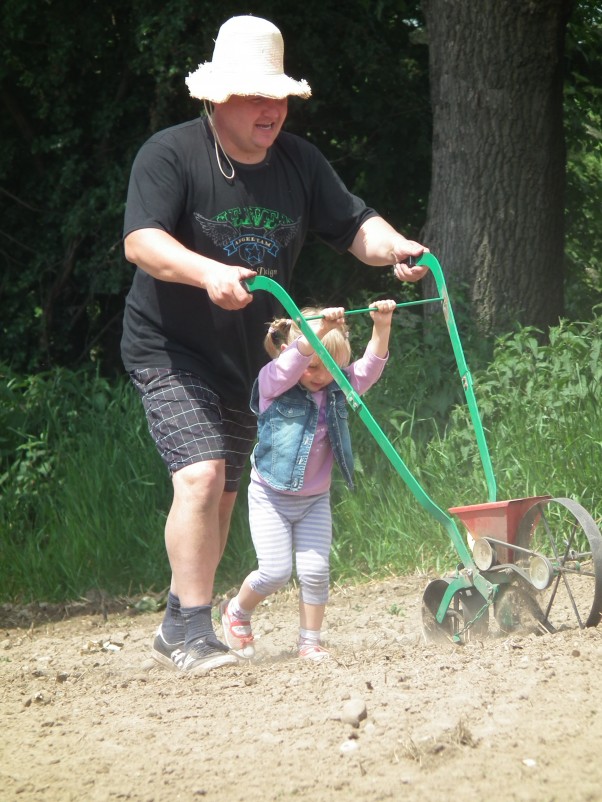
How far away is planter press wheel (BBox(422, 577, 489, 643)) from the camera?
412 cm

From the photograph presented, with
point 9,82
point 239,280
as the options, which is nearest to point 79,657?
point 239,280

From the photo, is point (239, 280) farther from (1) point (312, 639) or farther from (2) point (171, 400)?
(1) point (312, 639)

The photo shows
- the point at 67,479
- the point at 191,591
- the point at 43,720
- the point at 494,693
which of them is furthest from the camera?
the point at 67,479

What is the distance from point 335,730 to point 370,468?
3346 mm

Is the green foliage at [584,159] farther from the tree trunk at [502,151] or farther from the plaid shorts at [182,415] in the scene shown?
the plaid shorts at [182,415]

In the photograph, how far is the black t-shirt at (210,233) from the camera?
4.24 metres

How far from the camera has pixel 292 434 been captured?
14.6 feet

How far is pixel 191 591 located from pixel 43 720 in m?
0.77

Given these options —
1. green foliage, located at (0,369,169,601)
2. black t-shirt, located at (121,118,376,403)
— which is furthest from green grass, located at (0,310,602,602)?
black t-shirt, located at (121,118,376,403)

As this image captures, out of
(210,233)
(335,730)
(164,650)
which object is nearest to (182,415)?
(210,233)

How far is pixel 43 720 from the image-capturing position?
3676 mm

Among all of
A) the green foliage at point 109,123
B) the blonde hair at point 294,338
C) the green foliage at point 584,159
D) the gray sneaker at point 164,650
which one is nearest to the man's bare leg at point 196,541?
the gray sneaker at point 164,650

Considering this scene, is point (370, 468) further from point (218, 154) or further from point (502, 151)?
point (218, 154)

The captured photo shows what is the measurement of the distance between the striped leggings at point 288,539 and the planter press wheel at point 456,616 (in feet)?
1.59
